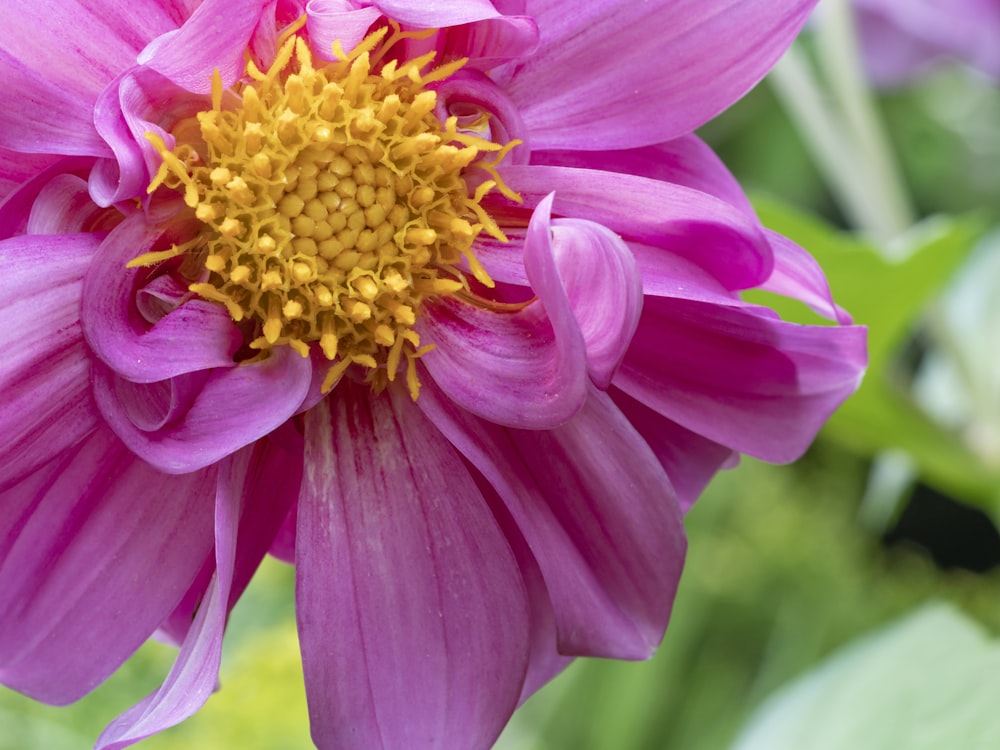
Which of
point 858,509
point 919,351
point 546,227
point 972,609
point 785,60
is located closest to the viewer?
point 546,227

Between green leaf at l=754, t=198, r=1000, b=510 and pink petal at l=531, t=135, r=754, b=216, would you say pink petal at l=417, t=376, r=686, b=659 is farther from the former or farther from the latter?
green leaf at l=754, t=198, r=1000, b=510

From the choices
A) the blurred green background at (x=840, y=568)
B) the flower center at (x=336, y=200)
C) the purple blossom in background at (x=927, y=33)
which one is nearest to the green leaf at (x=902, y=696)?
the blurred green background at (x=840, y=568)

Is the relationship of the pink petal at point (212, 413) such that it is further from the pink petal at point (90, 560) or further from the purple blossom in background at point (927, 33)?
the purple blossom in background at point (927, 33)

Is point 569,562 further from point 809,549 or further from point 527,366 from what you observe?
point 809,549

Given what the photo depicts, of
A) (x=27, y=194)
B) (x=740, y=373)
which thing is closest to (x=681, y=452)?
(x=740, y=373)

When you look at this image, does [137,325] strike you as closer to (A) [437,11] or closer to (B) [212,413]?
(B) [212,413]

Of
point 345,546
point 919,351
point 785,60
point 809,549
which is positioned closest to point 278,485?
point 345,546
